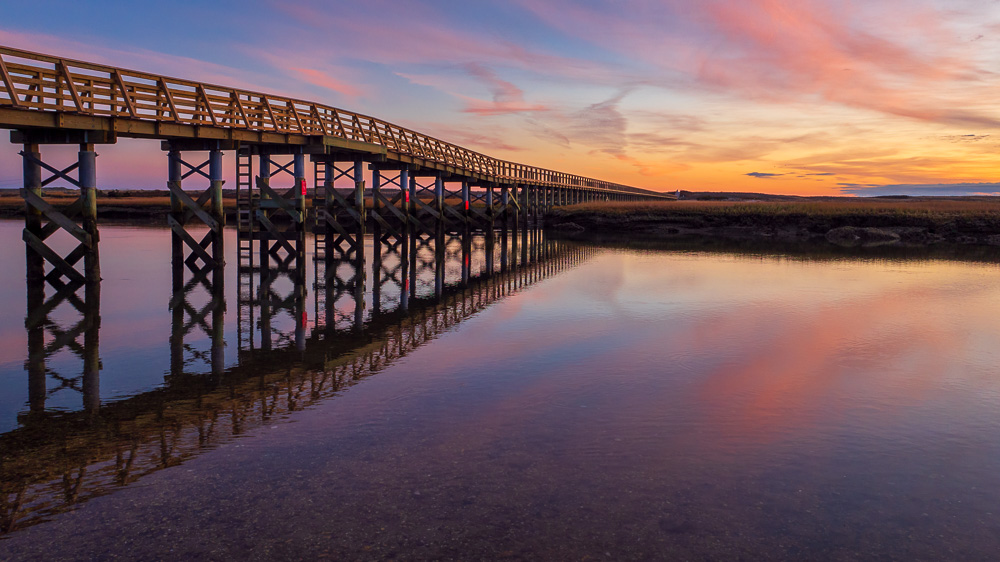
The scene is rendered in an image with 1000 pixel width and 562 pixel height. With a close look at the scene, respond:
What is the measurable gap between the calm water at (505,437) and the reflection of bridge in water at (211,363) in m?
0.05

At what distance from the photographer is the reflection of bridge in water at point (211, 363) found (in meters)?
6.41

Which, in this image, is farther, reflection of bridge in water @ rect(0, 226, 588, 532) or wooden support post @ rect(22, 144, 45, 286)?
wooden support post @ rect(22, 144, 45, 286)

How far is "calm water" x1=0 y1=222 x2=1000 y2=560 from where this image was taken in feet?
17.4

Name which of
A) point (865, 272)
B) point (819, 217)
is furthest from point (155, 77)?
point (819, 217)

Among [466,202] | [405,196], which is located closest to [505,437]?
[405,196]

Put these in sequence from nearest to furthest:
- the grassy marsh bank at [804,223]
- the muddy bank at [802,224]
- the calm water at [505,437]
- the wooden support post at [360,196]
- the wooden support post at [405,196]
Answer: the calm water at [505,437] < the wooden support post at [360,196] < the wooden support post at [405,196] < the muddy bank at [802,224] < the grassy marsh bank at [804,223]

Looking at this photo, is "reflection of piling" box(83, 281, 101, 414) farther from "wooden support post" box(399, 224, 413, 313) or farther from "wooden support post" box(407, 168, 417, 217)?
"wooden support post" box(407, 168, 417, 217)

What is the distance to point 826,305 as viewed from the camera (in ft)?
56.9

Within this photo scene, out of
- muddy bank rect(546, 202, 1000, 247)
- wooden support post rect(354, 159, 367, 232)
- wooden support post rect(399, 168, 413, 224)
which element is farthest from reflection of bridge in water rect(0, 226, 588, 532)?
muddy bank rect(546, 202, 1000, 247)

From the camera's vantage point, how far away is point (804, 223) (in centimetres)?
5291

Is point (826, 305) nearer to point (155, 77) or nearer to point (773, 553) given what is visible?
point (773, 553)

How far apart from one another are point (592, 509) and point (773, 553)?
1366 millimetres

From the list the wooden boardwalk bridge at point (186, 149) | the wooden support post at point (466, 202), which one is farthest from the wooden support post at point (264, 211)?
the wooden support post at point (466, 202)

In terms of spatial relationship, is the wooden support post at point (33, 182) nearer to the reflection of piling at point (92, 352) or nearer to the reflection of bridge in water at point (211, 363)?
the reflection of bridge in water at point (211, 363)
